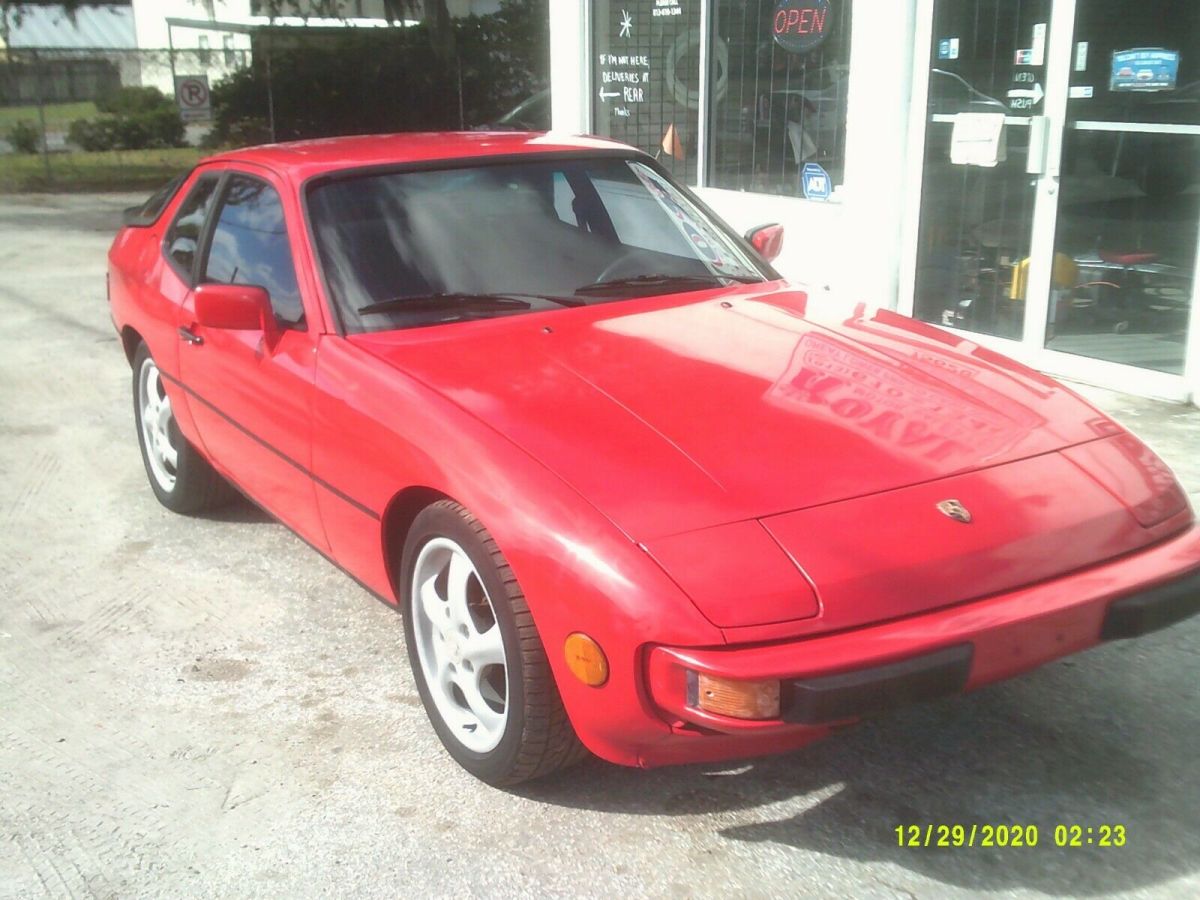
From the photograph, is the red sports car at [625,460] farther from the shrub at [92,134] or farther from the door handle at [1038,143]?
the shrub at [92,134]

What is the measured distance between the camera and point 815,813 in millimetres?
2916

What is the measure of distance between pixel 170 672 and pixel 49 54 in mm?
19813

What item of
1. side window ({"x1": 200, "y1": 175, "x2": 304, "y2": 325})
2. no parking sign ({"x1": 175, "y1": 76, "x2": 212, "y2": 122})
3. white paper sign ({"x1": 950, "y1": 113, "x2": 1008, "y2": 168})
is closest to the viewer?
side window ({"x1": 200, "y1": 175, "x2": 304, "y2": 325})

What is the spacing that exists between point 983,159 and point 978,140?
0.37ft

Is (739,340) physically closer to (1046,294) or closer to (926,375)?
(926,375)

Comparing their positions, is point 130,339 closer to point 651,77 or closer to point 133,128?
point 651,77

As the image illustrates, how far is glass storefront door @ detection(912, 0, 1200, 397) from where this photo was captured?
6.10 meters

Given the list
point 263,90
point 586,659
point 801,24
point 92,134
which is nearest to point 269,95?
point 263,90

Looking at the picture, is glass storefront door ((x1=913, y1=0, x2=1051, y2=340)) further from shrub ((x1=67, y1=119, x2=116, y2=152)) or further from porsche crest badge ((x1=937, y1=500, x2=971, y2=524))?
shrub ((x1=67, y1=119, x2=116, y2=152))

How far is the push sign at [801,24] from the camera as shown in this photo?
802 cm

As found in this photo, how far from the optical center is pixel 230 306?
3.64 m

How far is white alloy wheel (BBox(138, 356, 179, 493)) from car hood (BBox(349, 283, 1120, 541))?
191cm

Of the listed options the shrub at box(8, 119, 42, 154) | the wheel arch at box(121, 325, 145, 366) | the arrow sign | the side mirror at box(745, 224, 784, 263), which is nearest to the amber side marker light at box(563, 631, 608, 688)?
the side mirror at box(745, 224, 784, 263)

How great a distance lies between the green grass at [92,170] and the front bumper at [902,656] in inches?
729
